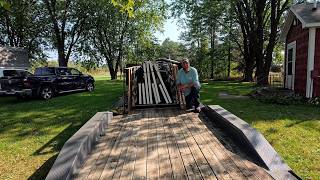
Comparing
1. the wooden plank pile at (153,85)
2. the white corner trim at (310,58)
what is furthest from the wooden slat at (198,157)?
the white corner trim at (310,58)

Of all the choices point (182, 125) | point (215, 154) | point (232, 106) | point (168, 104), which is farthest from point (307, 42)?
point (215, 154)

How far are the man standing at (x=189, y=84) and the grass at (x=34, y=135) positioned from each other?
329 cm

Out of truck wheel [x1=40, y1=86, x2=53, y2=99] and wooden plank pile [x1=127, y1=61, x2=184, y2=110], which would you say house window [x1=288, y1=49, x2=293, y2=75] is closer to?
wooden plank pile [x1=127, y1=61, x2=184, y2=110]

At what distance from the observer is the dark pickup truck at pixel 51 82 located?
59.5 ft

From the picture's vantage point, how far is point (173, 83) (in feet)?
41.1

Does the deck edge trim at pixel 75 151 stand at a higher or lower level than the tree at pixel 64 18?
lower

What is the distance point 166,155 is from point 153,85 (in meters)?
7.19

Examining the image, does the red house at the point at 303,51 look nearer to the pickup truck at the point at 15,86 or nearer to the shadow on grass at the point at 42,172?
the shadow on grass at the point at 42,172

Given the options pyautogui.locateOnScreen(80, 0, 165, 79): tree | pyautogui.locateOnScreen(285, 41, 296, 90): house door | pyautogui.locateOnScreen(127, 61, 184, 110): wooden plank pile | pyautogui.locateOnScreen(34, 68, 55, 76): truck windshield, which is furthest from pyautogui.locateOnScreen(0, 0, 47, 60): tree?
pyautogui.locateOnScreen(285, 41, 296, 90): house door

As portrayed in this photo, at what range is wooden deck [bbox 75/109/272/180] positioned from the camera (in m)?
4.86

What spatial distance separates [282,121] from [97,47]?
124 feet

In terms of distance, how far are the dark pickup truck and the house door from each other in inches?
495

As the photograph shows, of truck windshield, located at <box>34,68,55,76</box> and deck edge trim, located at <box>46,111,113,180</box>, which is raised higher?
truck windshield, located at <box>34,68,55,76</box>

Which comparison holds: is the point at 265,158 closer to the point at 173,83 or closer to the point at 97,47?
the point at 173,83
